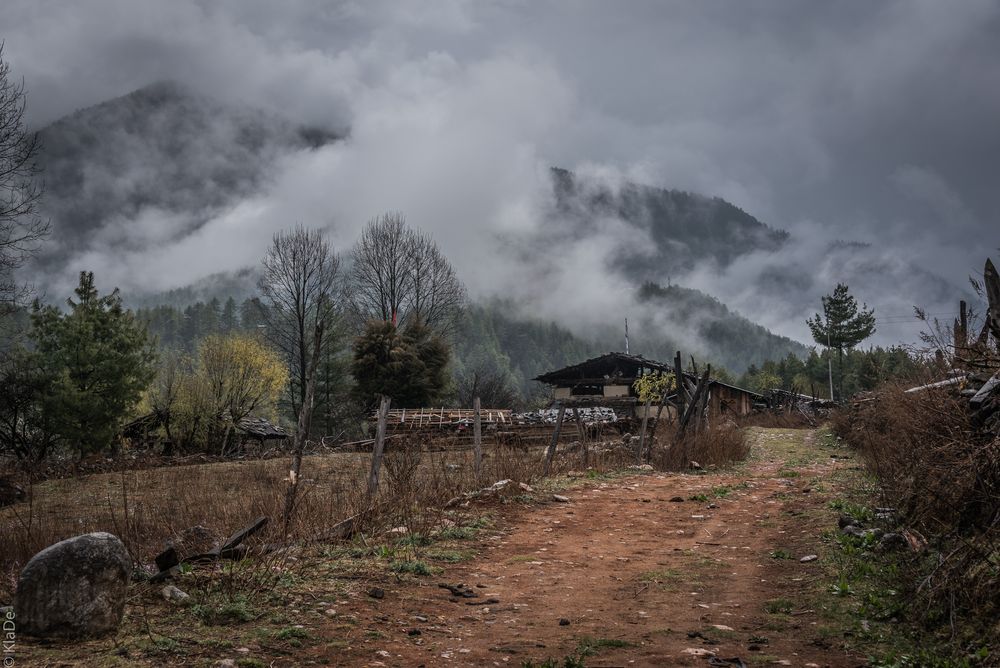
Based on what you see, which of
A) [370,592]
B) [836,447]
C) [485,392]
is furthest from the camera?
[485,392]

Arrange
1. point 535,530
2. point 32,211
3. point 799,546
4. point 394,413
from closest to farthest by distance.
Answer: point 799,546
point 535,530
point 32,211
point 394,413

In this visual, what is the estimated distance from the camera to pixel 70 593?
4727mm

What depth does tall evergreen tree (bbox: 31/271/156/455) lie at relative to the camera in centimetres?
2630

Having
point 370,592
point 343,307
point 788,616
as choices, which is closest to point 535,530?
point 370,592

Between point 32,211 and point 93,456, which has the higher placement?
point 32,211

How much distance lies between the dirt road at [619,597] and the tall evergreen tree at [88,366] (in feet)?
72.9

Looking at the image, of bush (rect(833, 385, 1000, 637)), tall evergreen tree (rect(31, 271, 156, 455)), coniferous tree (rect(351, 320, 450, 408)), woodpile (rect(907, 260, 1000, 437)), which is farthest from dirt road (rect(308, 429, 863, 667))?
coniferous tree (rect(351, 320, 450, 408))

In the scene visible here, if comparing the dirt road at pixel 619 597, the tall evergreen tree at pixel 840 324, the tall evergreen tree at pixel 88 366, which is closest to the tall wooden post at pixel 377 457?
the dirt road at pixel 619 597

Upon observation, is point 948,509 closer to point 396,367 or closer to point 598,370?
point 396,367

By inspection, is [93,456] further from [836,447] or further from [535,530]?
[836,447]

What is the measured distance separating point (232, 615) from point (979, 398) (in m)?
6.51

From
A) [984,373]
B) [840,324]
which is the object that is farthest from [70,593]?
[840,324]

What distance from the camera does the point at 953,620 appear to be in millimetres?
4477

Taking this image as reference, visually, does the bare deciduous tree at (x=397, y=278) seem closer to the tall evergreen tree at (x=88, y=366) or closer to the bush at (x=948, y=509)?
the tall evergreen tree at (x=88, y=366)
